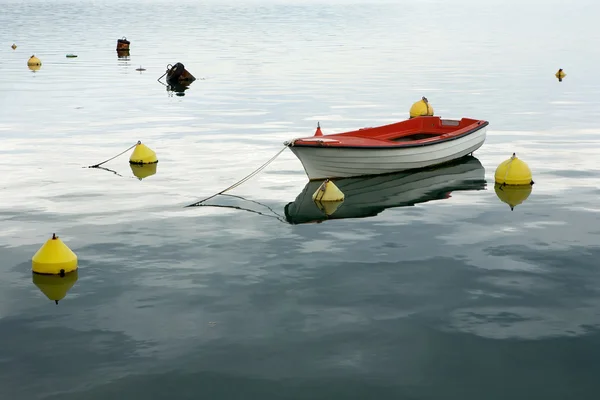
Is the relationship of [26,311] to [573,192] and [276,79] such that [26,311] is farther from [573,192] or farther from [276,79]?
[276,79]

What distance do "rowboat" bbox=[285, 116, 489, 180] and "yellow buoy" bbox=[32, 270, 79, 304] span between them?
9062mm

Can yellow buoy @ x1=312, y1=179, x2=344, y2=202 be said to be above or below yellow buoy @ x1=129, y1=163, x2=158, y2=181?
below

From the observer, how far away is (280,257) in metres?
17.7

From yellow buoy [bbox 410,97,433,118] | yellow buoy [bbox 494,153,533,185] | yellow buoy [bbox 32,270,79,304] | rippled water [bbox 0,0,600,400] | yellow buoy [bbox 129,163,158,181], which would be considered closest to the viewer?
rippled water [bbox 0,0,600,400]

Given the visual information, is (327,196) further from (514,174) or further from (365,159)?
(514,174)

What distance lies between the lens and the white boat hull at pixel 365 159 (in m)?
24.2

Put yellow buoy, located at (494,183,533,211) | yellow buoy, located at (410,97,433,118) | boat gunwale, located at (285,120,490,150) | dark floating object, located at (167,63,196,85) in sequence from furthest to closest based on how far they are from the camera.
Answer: dark floating object, located at (167,63,196,85), yellow buoy, located at (410,97,433,118), boat gunwale, located at (285,120,490,150), yellow buoy, located at (494,183,533,211)

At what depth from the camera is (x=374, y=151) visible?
2469 cm

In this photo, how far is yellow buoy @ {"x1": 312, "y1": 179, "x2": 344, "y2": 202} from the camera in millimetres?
22484

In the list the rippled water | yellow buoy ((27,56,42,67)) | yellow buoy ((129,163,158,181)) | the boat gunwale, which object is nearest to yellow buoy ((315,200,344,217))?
the rippled water

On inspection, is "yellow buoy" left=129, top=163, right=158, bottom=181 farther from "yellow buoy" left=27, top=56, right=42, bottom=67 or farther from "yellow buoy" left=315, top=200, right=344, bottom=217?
"yellow buoy" left=27, top=56, right=42, bottom=67

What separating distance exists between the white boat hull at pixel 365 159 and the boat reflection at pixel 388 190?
25cm

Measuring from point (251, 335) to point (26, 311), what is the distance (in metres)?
4.00

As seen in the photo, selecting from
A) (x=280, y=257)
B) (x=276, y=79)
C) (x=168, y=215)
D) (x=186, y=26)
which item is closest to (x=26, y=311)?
(x=280, y=257)
